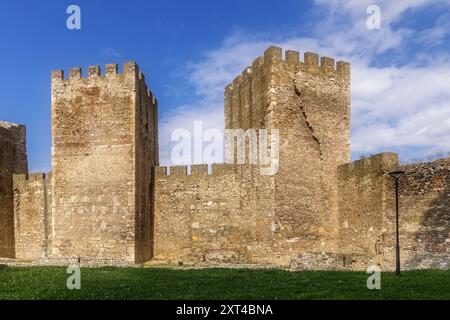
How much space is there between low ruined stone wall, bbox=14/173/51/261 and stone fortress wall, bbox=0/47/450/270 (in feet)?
17.6

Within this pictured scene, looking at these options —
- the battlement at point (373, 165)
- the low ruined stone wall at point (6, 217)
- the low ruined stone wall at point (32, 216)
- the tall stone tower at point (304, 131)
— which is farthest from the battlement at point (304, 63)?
the low ruined stone wall at point (6, 217)

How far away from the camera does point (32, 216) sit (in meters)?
31.1

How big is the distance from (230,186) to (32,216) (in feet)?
41.8

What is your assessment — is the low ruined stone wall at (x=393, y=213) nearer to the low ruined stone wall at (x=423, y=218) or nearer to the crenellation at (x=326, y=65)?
the low ruined stone wall at (x=423, y=218)

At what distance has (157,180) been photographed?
28406mm

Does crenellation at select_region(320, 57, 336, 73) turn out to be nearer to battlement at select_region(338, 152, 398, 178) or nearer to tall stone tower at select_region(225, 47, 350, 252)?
tall stone tower at select_region(225, 47, 350, 252)

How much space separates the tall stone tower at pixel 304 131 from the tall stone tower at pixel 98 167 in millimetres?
6712

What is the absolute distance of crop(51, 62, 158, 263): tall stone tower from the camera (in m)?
24.9

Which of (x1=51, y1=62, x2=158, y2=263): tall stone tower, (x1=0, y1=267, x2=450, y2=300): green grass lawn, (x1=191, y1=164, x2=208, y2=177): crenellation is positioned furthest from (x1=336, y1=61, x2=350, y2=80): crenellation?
(x1=0, y1=267, x2=450, y2=300): green grass lawn

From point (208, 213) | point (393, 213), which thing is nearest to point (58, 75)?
point (208, 213)

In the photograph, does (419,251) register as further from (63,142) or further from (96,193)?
(63,142)

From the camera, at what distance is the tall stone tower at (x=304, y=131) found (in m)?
25.3

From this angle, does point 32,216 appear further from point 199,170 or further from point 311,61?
point 311,61
